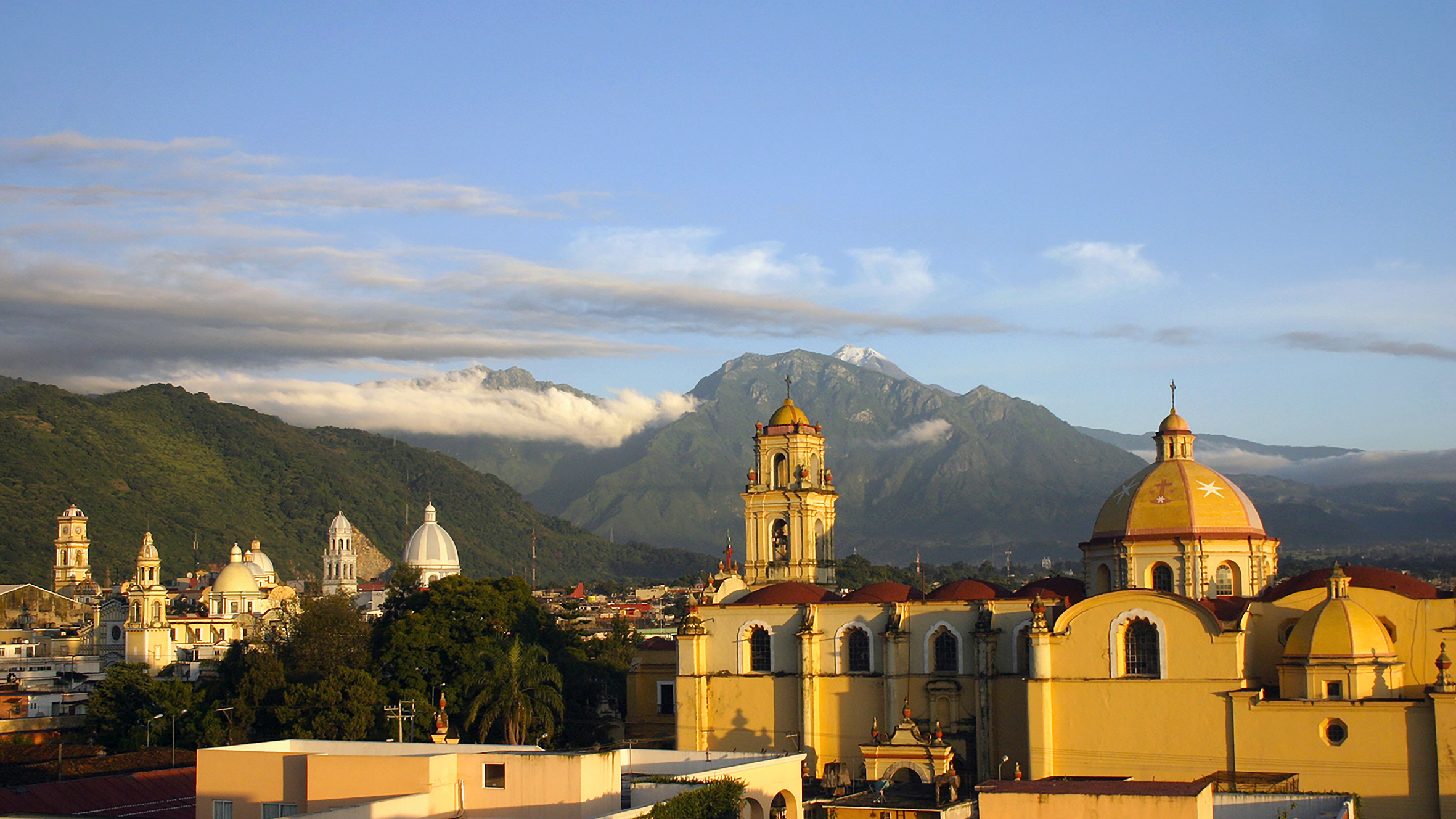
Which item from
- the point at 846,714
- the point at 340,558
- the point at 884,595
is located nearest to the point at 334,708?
the point at 846,714

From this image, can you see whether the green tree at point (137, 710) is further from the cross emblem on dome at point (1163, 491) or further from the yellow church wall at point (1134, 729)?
the cross emblem on dome at point (1163, 491)

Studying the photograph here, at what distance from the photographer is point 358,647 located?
59.7 metres

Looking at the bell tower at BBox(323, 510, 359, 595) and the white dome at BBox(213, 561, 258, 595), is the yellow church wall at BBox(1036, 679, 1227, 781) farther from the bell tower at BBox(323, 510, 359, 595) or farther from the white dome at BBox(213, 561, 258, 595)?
the bell tower at BBox(323, 510, 359, 595)

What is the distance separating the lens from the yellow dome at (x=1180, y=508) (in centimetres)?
4472

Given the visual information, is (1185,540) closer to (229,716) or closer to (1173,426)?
(1173,426)

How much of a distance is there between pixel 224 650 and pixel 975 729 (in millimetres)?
54805

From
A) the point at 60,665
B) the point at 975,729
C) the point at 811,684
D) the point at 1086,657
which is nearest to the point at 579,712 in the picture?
the point at 811,684

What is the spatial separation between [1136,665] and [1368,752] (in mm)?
6218

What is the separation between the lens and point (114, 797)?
128 feet

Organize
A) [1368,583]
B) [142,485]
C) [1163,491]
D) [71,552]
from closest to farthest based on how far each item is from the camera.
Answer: [1368,583], [1163,491], [71,552], [142,485]

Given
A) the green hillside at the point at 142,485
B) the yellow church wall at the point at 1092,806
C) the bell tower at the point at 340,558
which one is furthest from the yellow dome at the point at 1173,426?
the green hillside at the point at 142,485

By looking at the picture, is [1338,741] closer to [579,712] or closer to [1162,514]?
[1162,514]

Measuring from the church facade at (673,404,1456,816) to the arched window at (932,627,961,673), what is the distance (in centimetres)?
7

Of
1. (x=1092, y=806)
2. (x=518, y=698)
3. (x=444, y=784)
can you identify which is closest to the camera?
(x=1092, y=806)
